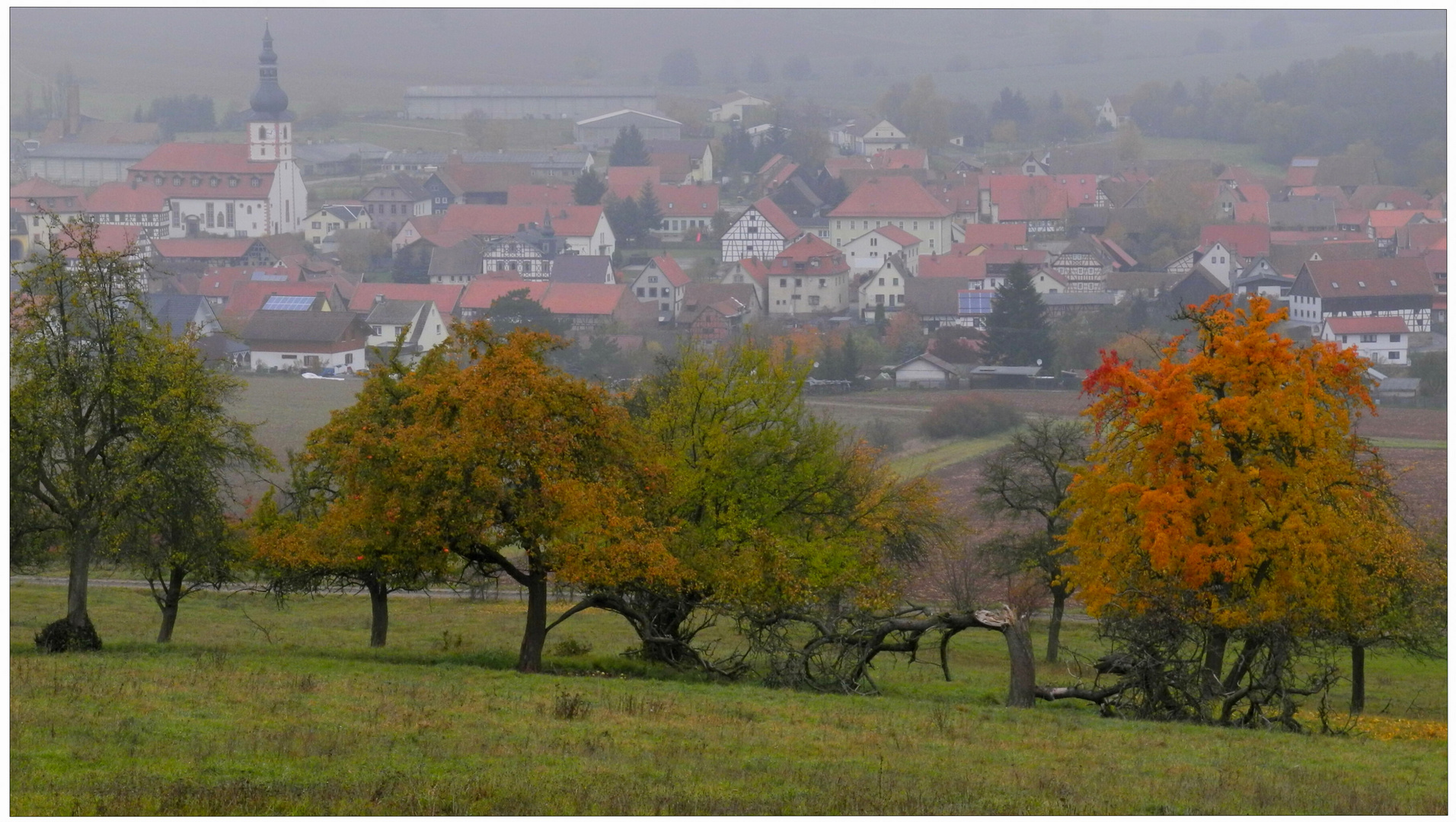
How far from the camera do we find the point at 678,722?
46.0ft

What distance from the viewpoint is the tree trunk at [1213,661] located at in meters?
16.1

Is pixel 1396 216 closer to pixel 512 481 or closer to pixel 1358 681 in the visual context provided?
pixel 1358 681

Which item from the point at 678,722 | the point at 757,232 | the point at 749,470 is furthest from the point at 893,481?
the point at 757,232

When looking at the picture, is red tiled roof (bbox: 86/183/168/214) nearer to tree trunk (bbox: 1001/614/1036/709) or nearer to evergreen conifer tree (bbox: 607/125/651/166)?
evergreen conifer tree (bbox: 607/125/651/166)

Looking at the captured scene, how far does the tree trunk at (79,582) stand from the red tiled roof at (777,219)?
116m

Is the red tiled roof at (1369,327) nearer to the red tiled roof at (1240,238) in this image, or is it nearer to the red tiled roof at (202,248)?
the red tiled roof at (1240,238)

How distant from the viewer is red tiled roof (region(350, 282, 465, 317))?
106 m

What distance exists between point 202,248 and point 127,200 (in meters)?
21.0

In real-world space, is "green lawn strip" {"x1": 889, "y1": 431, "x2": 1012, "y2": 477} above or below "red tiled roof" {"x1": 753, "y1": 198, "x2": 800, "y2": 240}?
below

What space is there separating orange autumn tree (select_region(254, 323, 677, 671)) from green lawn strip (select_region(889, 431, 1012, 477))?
34.1 meters

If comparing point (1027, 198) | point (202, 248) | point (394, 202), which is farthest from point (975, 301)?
point (394, 202)

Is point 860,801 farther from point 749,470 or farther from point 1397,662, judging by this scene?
point 1397,662

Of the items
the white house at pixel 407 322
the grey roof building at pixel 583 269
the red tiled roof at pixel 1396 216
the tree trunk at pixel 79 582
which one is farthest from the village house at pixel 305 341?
the red tiled roof at pixel 1396 216

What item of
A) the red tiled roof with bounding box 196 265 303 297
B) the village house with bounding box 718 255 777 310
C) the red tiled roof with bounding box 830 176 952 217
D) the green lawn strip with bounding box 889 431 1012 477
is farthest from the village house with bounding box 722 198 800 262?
the green lawn strip with bounding box 889 431 1012 477
